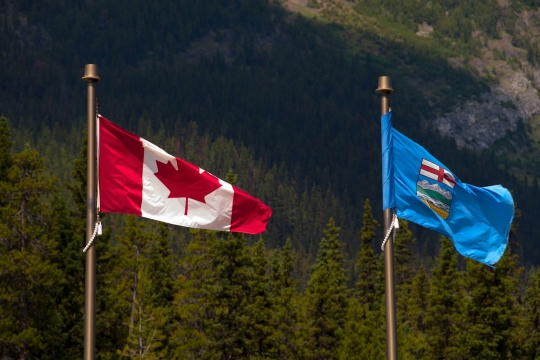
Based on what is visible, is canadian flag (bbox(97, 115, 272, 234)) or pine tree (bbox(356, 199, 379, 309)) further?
pine tree (bbox(356, 199, 379, 309))

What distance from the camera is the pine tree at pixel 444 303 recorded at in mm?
80312

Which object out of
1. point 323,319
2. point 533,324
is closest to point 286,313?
point 323,319

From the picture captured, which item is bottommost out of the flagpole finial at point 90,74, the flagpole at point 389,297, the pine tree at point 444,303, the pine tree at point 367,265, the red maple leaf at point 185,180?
the flagpole at point 389,297

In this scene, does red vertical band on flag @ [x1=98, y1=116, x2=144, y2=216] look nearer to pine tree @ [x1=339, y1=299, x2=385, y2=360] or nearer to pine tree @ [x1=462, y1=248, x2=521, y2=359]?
pine tree @ [x1=462, y1=248, x2=521, y2=359]

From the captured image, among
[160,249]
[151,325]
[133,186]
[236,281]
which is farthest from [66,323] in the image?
[133,186]

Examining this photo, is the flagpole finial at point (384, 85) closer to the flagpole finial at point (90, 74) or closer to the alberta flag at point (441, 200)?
the alberta flag at point (441, 200)

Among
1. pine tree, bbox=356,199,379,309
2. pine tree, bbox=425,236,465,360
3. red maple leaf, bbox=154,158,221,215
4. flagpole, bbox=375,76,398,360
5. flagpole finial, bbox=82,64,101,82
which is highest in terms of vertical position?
pine tree, bbox=356,199,379,309

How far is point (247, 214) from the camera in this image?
68.5ft

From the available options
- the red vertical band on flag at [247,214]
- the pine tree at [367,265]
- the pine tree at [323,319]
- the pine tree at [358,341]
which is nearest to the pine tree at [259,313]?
the pine tree at [358,341]

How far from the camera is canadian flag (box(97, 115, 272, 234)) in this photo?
19984 mm

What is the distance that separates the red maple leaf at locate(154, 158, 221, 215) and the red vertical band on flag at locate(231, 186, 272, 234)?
0.57 metres

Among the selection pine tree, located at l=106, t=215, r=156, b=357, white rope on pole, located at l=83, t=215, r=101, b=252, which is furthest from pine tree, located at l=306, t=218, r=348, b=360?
white rope on pole, located at l=83, t=215, r=101, b=252

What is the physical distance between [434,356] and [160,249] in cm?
2082

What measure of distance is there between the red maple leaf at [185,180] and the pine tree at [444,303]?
200 feet
